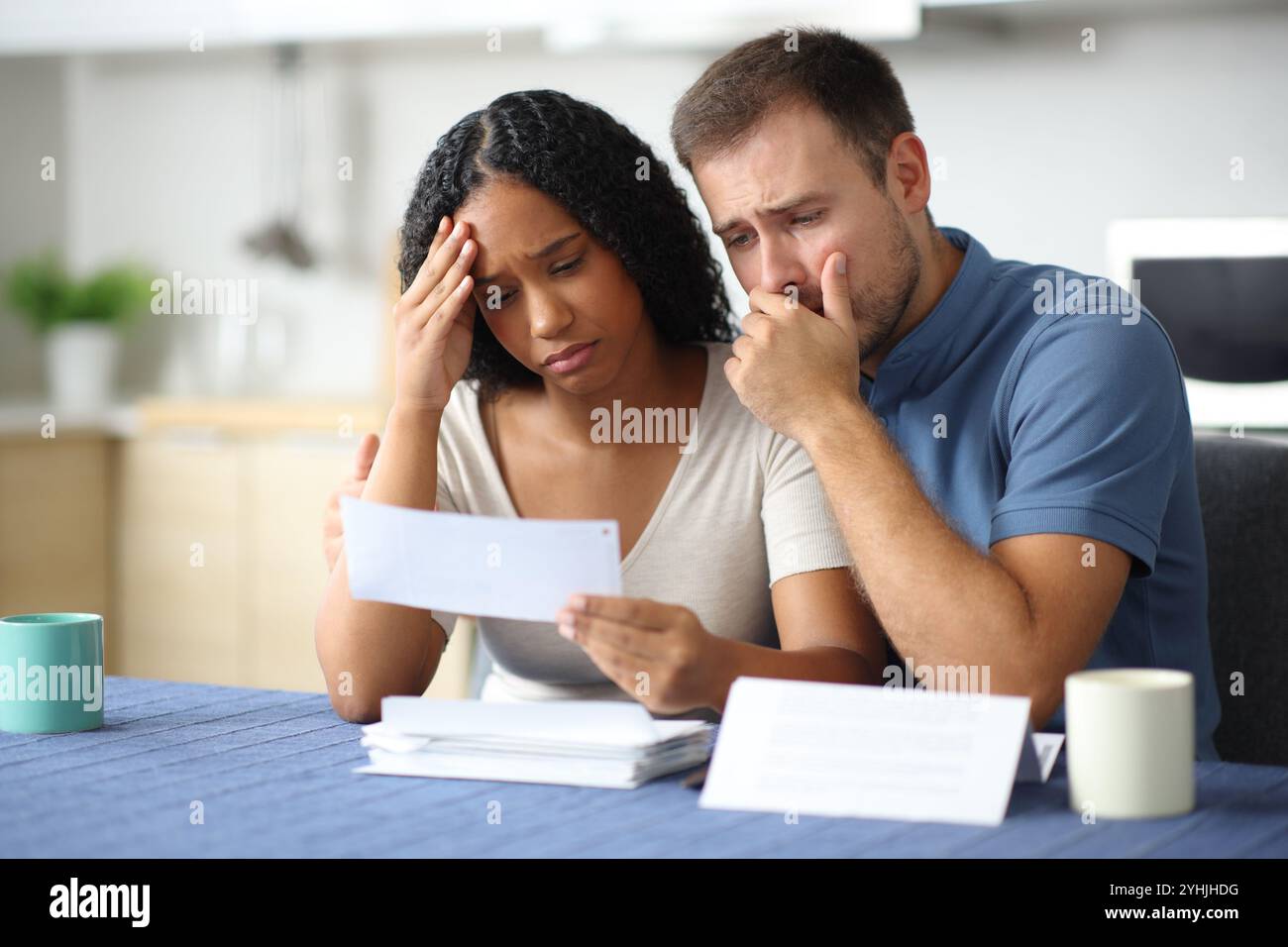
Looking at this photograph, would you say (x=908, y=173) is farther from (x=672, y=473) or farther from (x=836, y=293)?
(x=672, y=473)

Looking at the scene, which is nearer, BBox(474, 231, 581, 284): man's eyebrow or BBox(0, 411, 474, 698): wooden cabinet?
BBox(474, 231, 581, 284): man's eyebrow

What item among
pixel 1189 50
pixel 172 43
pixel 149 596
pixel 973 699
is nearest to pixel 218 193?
pixel 172 43

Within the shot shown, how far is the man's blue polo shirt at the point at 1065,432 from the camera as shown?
4.14ft

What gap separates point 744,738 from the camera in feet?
3.33

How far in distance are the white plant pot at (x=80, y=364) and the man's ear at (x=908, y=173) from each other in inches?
111

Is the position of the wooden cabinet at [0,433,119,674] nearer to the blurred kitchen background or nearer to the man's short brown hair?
the blurred kitchen background

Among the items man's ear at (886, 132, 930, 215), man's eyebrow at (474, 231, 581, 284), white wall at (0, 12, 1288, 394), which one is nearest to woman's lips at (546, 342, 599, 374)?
man's eyebrow at (474, 231, 581, 284)

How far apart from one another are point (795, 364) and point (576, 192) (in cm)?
28

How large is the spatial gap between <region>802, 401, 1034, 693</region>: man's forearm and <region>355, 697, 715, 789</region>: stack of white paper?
209 mm

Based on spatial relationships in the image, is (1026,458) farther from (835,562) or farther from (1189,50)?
(1189,50)

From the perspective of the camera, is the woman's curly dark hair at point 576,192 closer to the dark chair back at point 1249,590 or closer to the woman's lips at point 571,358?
the woman's lips at point 571,358

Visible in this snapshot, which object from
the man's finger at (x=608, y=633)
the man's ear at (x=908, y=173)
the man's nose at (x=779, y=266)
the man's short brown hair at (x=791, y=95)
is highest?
the man's short brown hair at (x=791, y=95)

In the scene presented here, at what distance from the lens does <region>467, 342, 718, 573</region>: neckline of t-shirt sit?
1511 mm

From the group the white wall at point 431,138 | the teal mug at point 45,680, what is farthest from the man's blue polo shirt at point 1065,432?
the white wall at point 431,138
